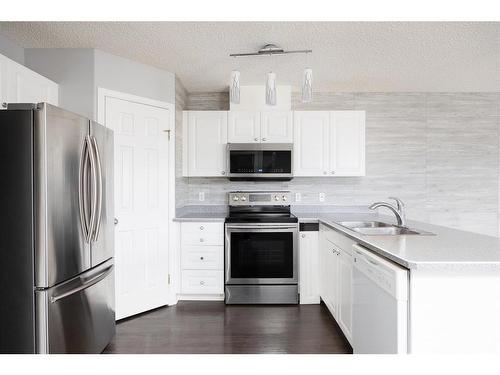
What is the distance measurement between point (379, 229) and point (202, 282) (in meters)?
1.77

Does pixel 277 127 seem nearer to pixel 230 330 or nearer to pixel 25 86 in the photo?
pixel 230 330

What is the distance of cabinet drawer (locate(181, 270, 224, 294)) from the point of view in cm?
329

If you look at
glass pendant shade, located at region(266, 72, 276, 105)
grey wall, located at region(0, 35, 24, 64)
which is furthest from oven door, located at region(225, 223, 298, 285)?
grey wall, located at region(0, 35, 24, 64)

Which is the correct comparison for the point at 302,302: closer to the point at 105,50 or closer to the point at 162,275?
the point at 162,275

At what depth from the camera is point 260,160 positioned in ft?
11.5

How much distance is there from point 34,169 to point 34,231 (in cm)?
32

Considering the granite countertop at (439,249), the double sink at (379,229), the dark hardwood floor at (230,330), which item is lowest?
the dark hardwood floor at (230,330)

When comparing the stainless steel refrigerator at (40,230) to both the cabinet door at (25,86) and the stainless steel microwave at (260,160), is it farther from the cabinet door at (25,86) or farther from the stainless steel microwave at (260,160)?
the stainless steel microwave at (260,160)

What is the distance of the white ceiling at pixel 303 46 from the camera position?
7.69 feet

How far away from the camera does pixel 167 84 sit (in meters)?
3.24

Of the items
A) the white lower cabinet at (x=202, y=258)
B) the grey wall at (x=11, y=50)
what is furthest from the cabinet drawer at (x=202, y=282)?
the grey wall at (x=11, y=50)

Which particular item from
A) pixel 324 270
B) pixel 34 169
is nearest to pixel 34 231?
pixel 34 169

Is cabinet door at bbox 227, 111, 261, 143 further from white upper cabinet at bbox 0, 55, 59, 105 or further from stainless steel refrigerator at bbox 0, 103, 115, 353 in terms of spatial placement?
stainless steel refrigerator at bbox 0, 103, 115, 353

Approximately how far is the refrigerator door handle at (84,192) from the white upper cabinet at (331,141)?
86.6 inches
